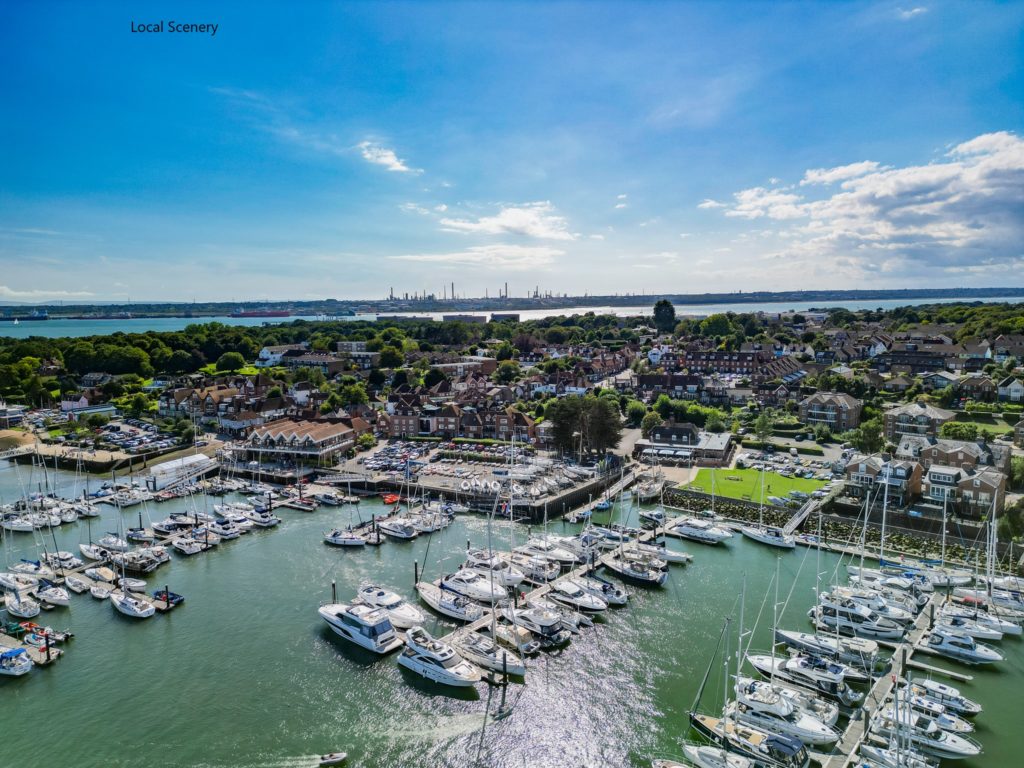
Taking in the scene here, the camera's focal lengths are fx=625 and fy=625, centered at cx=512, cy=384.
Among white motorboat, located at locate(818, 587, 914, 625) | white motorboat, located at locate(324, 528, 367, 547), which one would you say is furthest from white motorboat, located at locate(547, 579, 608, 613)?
white motorboat, located at locate(324, 528, 367, 547)

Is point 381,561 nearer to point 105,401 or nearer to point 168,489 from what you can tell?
point 168,489

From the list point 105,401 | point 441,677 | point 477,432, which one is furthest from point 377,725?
point 105,401

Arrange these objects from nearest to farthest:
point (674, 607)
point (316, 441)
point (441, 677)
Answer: point (441, 677)
point (674, 607)
point (316, 441)

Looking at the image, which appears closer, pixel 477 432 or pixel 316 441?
pixel 316 441

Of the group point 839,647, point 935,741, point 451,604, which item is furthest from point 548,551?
point 935,741

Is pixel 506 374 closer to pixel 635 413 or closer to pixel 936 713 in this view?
pixel 635 413

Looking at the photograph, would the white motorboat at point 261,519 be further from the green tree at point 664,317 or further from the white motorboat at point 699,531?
the green tree at point 664,317

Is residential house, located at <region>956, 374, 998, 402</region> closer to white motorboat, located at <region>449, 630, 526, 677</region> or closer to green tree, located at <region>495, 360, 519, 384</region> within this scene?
green tree, located at <region>495, 360, 519, 384</region>

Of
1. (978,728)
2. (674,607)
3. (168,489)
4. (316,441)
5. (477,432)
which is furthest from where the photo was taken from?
(477,432)
